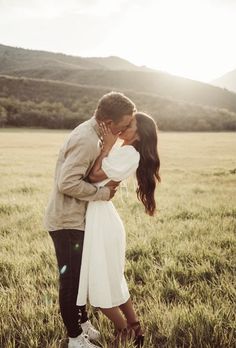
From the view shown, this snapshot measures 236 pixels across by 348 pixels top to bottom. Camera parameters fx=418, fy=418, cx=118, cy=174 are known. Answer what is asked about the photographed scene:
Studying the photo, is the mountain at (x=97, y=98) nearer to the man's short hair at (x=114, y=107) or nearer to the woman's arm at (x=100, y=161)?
the woman's arm at (x=100, y=161)

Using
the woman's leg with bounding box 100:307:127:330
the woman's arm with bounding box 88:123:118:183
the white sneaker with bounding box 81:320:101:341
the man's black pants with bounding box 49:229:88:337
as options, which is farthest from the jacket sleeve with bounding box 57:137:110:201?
the white sneaker with bounding box 81:320:101:341

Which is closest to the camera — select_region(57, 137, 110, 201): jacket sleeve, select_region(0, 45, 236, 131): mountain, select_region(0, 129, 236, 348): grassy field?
select_region(57, 137, 110, 201): jacket sleeve

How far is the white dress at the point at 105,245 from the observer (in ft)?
10.2

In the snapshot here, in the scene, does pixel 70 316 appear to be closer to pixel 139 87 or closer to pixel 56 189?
pixel 56 189

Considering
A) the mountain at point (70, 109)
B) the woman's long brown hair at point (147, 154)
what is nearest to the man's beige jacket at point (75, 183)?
the woman's long brown hair at point (147, 154)

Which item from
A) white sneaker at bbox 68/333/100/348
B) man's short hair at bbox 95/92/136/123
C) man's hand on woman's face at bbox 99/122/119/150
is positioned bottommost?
white sneaker at bbox 68/333/100/348

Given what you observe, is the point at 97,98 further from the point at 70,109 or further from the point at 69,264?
the point at 69,264

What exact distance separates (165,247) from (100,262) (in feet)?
8.52

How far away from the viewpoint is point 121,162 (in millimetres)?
3150

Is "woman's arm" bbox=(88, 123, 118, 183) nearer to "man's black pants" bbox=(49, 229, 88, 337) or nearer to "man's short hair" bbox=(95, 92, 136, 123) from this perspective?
"man's short hair" bbox=(95, 92, 136, 123)

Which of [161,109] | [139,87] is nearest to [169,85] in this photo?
[139,87]

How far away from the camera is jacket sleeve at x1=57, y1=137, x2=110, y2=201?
2926 mm

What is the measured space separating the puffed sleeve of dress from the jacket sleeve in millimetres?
175

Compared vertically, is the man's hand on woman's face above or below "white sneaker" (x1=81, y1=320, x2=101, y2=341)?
above
